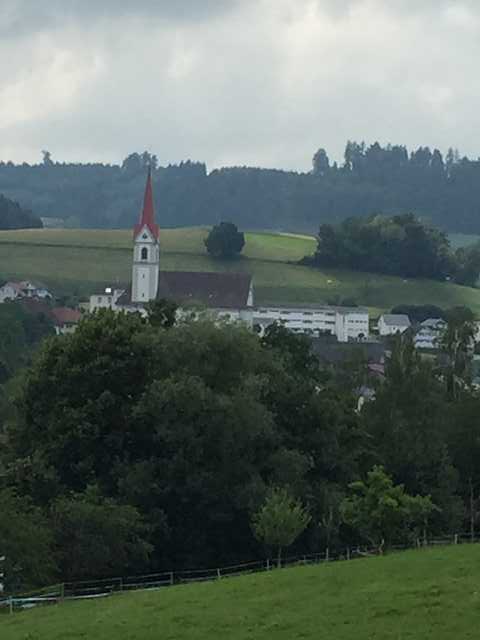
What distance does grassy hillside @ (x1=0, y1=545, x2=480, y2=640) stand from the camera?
27.7 metres

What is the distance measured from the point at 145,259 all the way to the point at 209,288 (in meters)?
6.92

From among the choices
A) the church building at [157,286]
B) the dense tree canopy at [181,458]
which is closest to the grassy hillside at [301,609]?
the dense tree canopy at [181,458]

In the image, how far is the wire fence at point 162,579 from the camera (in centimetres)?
3403

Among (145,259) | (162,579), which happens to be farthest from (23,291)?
(162,579)

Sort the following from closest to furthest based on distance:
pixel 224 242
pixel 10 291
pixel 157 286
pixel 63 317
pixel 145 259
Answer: pixel 63 317 → pixel 145 259 → pixel 157 286 → pixel 10 291 → pixel 224 242

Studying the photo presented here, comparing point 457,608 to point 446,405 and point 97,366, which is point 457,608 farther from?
point 446,405

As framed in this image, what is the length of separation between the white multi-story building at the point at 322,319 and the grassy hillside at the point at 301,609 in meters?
127

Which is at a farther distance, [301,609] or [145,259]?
[145,259]

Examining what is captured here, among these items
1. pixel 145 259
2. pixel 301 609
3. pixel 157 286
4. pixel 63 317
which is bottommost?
pixel 63 317

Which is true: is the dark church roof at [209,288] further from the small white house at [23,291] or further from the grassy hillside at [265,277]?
the small white house at [23,291]

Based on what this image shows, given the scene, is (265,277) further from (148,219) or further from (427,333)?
(427,333)

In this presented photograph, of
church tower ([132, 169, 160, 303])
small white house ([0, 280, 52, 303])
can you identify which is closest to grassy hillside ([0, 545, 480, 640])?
church tower ([132, 169, 160, 303])

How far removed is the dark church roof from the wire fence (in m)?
117

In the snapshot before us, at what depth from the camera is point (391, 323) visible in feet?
543
